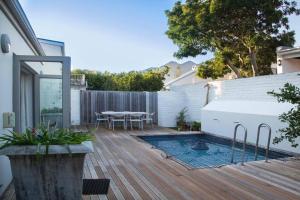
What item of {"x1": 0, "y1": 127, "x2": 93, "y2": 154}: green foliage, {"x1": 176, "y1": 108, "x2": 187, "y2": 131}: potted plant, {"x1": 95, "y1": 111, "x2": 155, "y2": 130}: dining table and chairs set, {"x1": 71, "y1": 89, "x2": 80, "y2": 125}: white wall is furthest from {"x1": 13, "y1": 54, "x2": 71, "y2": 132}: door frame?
{"x1": 71, "y1": 89, "x2": 80, "y2": 125}: white wall

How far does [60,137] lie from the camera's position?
3297 mm

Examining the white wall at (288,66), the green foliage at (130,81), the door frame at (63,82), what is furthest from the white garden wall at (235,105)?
the green foliage at (130,81)

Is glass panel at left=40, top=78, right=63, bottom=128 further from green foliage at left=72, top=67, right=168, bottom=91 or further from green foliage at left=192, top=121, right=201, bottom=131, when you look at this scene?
green foliage at left=72, top=67, right=168, bottom=91

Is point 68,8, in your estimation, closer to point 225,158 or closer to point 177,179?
point 225,158

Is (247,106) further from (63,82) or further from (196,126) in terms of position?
(63,82)

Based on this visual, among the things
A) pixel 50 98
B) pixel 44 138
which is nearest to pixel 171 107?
pixel 50 98

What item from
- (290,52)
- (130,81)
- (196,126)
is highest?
(290,52)

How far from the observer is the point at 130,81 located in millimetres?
20922

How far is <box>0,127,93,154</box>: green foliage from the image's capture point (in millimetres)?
3158

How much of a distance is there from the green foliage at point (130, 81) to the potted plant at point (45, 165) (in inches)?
699

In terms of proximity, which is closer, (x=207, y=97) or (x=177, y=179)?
(x=177, y=179)

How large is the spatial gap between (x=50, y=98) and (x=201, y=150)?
4.46 meters

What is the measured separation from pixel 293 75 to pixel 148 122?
25.9ft

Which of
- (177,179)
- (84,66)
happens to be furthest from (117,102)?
(84,66)
